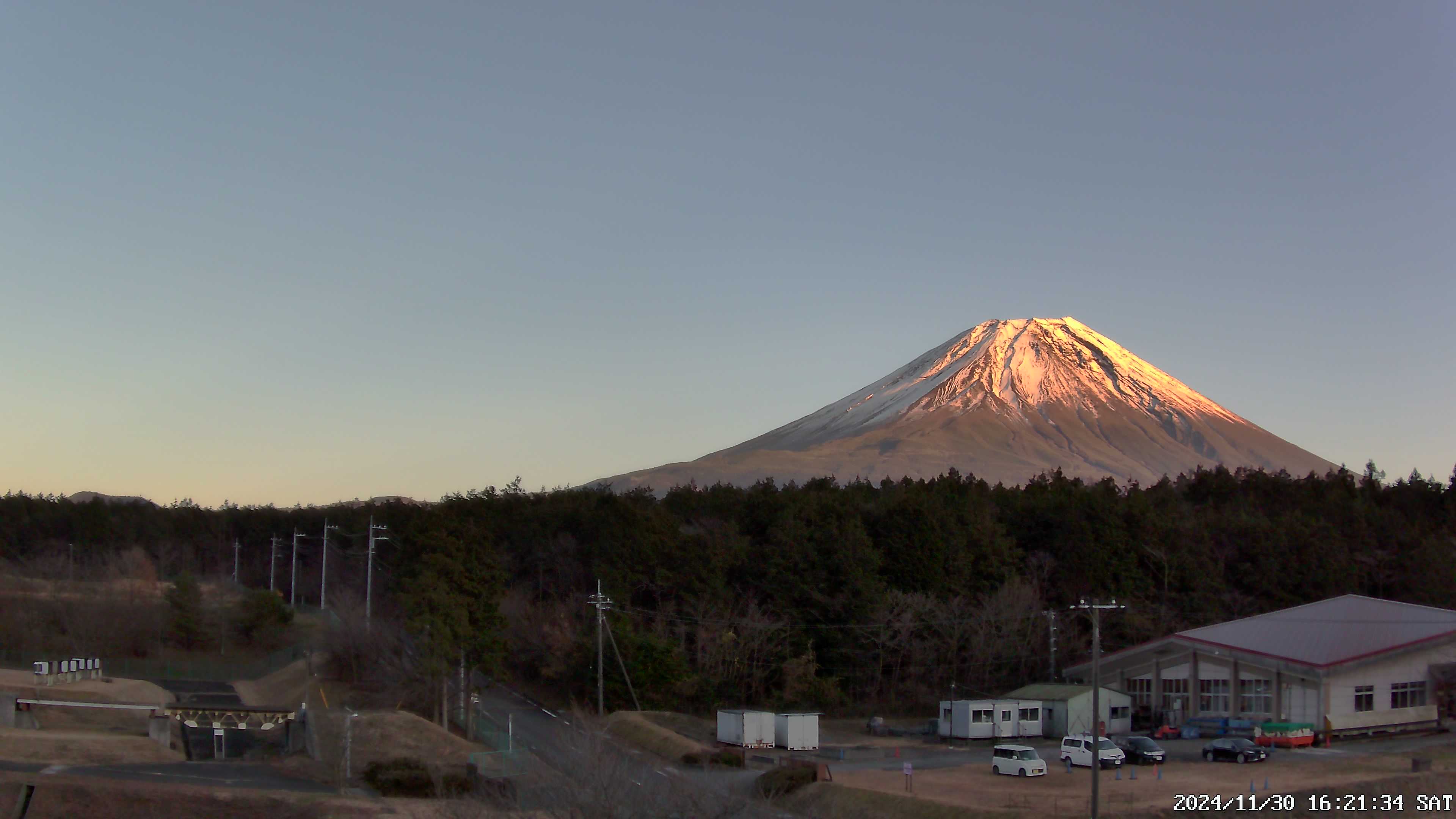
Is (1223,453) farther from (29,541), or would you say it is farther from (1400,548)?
(29,541)

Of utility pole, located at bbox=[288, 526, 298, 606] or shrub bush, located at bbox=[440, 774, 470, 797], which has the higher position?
utility pole, located at bbox=[288, 526, 298, 606]

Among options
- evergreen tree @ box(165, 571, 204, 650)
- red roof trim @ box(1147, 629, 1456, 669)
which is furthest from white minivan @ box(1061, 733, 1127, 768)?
evergreen tree @ box(165, 571, 204, 650)

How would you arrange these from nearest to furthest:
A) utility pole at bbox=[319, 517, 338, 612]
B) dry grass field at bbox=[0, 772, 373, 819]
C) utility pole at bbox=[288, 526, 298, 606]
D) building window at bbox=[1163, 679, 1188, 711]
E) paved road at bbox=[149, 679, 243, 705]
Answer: dry grass field at bbox=[0, 772, 373, 819], paved road at bbox=[149, 679, 243, 705], building window at bbox=[1163, 679, 1188, 711], utility pole at bbox=[319, 517, 338, 612], utility pole at bbox=[288, 526, 298, 606]

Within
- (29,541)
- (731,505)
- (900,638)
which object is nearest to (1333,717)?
(900,638)

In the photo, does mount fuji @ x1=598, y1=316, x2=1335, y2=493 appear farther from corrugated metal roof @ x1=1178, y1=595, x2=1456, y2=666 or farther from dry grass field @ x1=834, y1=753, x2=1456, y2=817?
dry grass field @ x1=834, y1=753, x2=1456, y2=817

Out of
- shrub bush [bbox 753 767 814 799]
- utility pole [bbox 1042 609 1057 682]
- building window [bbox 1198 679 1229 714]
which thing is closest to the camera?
shrub bush [bbox 753 767 814 799]

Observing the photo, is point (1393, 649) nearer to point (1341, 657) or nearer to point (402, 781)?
point (1341, 657)

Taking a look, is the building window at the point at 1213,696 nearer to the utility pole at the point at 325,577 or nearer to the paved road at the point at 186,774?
the paved road at the point at 186,774
